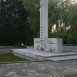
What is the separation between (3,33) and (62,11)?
13.2m

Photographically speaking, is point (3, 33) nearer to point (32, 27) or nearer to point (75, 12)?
point (32, 27)

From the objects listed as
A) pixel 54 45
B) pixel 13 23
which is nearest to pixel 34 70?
pixel 54 45

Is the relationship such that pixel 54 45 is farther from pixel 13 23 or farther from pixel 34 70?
pixel 13 23

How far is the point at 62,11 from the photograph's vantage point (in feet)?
70.0

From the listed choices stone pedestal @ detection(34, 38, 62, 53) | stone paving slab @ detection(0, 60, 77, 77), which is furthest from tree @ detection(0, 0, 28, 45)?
stone paving slab @ detection(0, 60, 77, 77)

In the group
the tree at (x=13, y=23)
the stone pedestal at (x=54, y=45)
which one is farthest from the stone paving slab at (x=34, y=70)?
the tree at (x=13, y=23)

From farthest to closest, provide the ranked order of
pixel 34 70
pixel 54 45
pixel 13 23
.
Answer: pixel 13 23
pixel 54 45
pixel 34 70

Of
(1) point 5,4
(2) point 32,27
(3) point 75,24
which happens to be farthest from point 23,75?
(1) point 5,4

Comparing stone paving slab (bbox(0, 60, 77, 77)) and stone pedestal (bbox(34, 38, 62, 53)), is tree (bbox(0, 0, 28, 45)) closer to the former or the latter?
stone pedestal (bbox(34, 38, 62, 53))

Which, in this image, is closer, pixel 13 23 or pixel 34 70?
pixel 34 70

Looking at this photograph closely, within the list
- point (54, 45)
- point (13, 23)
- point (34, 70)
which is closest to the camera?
point (34, 70)

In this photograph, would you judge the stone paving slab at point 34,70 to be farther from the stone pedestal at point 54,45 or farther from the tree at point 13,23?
the tree at point 13,23

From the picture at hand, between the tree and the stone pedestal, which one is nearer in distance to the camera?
the stone pedestal

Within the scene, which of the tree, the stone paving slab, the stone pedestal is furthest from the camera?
the tree
